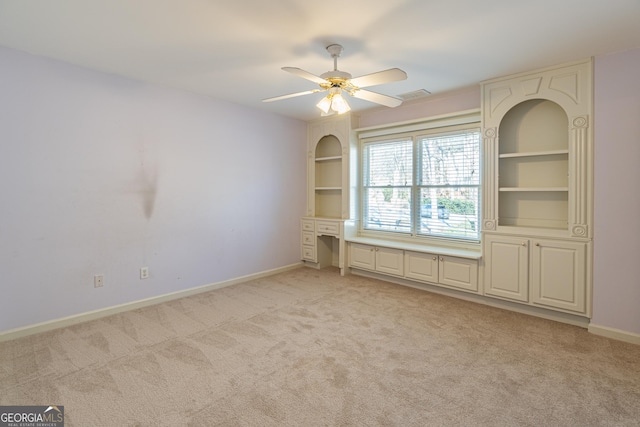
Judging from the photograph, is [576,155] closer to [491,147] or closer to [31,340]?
[491,147]

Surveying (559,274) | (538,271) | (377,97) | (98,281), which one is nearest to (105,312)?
(98,281)

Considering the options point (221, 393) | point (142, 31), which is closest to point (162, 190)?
point (142, 31)

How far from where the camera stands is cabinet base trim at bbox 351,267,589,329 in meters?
3.14

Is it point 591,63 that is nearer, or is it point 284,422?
point 284,422

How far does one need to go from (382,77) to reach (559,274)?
101 inches

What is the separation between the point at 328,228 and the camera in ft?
16.8

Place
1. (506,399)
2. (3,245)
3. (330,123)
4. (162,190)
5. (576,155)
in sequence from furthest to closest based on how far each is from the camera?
(330,123) < (162,190) < (576,155) < (3,245) < (506,399)

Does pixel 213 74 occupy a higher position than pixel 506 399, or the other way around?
pixel 213 74

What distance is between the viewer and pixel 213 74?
336 cm

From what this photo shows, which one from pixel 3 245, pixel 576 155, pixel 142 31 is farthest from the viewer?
pixel 576 155

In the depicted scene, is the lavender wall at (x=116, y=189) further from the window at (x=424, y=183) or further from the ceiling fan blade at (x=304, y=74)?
the ceiling fan blade at (x=304, y=74)

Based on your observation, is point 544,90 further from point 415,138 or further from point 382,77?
point 382,77

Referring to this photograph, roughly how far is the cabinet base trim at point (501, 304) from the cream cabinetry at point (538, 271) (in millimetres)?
108

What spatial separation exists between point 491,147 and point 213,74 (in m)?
3.07
